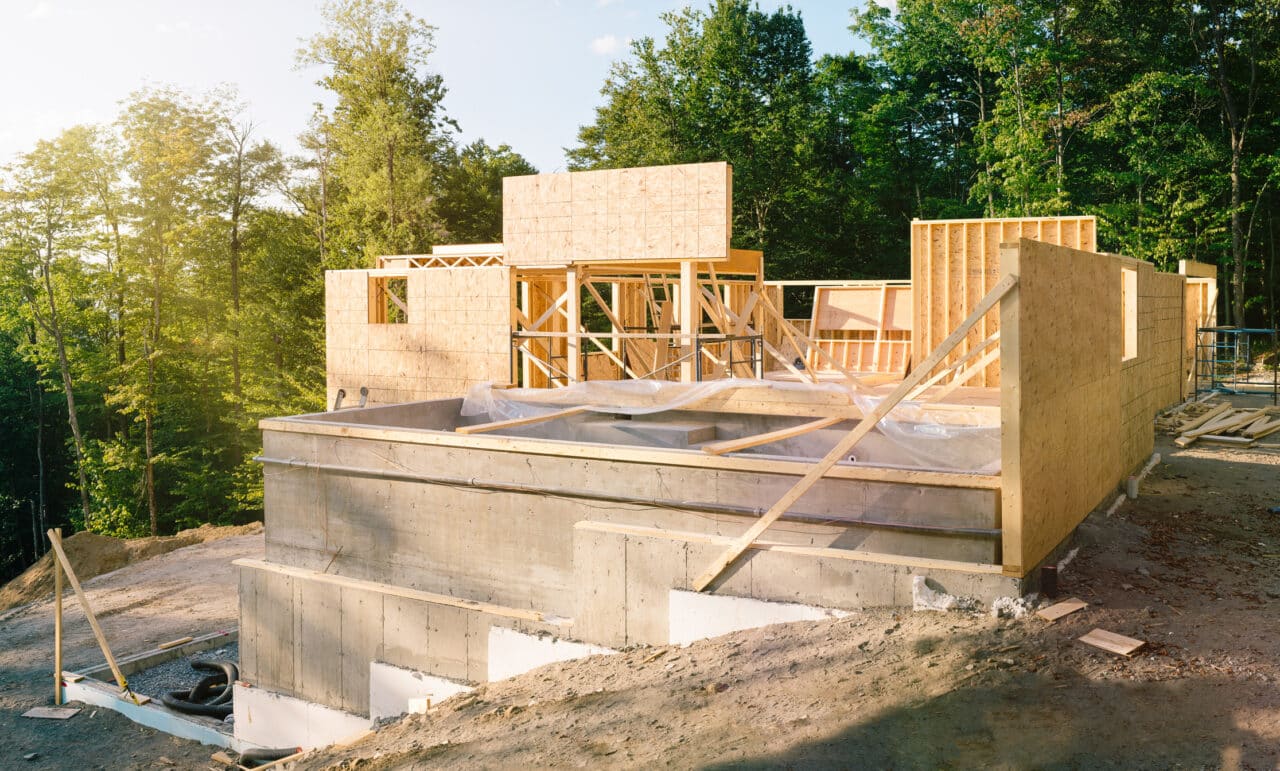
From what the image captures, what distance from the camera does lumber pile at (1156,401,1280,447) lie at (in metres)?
14.5

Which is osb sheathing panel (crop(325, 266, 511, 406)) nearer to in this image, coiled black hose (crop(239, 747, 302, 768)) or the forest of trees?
coiled black hose (crop(239, 747, 302, 768))

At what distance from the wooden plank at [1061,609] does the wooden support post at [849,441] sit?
67.2 inches

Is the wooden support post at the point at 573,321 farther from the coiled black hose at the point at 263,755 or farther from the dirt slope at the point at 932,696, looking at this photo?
the dirt slope at the point at 932,696

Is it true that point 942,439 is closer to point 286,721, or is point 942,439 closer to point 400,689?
point 400,689

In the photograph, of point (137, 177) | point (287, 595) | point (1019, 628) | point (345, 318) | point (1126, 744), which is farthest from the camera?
point (137, 177)

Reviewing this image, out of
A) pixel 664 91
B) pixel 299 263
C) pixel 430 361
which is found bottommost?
pixel 430 361

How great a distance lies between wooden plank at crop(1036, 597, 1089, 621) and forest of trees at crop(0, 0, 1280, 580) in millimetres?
28090

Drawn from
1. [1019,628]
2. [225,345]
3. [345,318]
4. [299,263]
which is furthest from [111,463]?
[1019,628]

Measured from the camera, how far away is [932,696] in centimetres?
548

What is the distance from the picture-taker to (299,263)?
128 feet

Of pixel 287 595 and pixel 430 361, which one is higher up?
pixel 430 361

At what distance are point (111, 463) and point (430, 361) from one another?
82.8 feet

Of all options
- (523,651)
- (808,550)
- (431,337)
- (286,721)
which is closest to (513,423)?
(523,651)

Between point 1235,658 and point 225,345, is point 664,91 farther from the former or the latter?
point 1235,658
